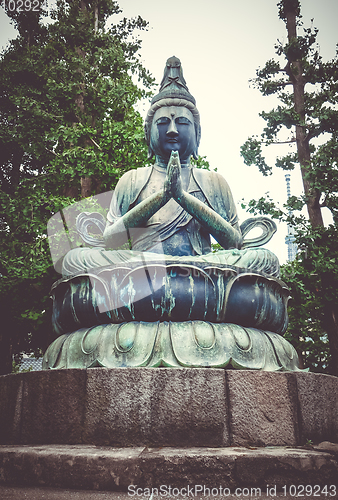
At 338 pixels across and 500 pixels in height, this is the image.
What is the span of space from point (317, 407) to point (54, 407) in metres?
1.67

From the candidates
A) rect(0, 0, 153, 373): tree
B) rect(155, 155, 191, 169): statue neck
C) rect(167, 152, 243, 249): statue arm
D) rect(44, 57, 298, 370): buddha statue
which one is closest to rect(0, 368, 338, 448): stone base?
rect(44, 57, 298, 370): buddha statue

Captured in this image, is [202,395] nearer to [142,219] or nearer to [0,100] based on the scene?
[142,219]

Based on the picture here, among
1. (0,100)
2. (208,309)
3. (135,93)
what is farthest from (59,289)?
(0,100)

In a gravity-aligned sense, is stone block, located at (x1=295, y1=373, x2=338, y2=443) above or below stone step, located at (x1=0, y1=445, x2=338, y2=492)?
above

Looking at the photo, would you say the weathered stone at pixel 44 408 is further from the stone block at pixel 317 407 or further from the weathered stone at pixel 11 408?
the stone block at pixel 317 407

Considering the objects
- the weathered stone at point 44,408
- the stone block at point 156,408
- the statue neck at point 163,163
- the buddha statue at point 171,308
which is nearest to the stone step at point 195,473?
the stone block at point 156,408

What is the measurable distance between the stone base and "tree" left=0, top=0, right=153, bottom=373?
5.29 m

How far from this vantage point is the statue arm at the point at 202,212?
3599 mm

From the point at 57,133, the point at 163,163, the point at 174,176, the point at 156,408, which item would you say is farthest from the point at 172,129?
the point at 57,133

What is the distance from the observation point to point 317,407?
297 cm

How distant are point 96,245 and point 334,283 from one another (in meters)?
5.64

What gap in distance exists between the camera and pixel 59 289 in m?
3.53

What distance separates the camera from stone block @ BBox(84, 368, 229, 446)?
103 inches

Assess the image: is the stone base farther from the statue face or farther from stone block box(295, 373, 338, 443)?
the statue face
